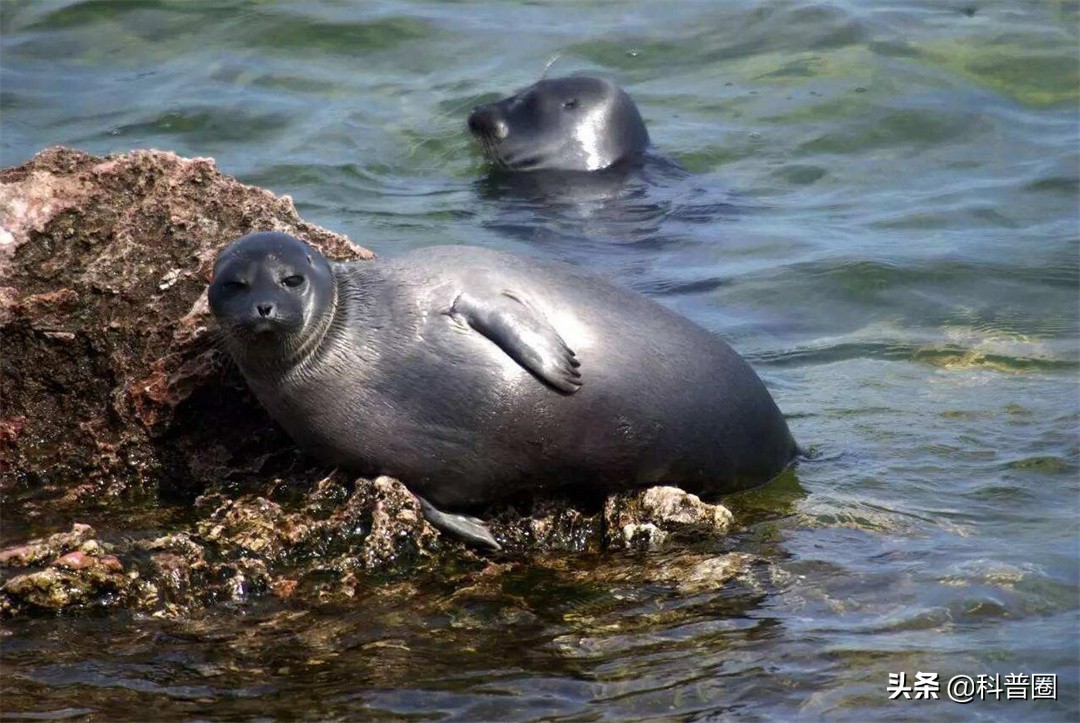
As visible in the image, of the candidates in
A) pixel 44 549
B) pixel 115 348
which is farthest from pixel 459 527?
pixel 115 348

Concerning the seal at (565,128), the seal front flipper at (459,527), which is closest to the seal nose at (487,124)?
the seal at (565,128)

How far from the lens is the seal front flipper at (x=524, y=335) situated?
5266 millimetres

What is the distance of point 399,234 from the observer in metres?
9.83

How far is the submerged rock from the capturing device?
A: 17.3 feet

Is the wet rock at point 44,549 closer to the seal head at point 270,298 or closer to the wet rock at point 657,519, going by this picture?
the seal head at point 270,298

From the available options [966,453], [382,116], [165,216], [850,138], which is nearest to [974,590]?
[966,453]

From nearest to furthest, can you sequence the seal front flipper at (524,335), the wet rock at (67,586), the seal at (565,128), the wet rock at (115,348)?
1. the wet rock at (67,586)
2. the seal front flipper at (524,335)
3. the wet rock at (115,348)
4. the seal at (565,128)

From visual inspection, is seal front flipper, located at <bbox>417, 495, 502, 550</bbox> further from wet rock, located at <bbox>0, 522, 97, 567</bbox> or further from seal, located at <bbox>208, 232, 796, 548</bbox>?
wet rock, located at <bbox>0, 522, 97, 567</bbox>

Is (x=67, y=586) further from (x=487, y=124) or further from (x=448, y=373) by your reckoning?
(x=487, y=124)

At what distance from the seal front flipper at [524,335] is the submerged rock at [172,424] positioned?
1.72 ft

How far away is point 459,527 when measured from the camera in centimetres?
532

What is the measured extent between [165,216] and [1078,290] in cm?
530

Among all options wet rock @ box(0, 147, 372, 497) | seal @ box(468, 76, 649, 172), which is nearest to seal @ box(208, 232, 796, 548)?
wet rock @ box(0, 147, 372, 497)

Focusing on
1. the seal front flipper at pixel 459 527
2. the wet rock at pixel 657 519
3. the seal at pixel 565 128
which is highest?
the seal at pixel 565 128
